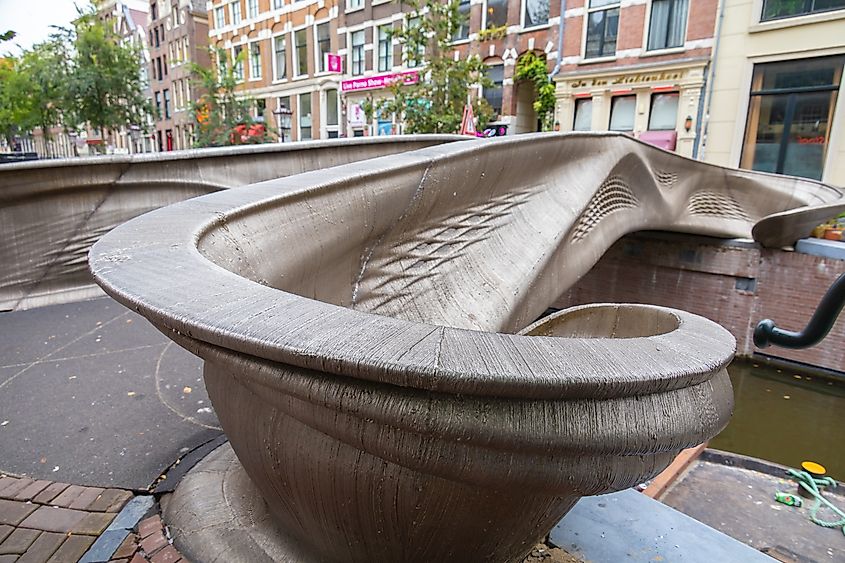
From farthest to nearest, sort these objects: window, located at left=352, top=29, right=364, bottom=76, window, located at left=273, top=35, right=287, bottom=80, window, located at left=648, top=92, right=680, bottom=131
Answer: window, located at left=273, top=35, right=287, bottom=80, window, located at left=352, top=29, right=364, bottom=76, window, located at left=648, top=92, right=680, bottom=131

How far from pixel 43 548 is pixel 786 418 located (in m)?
7.64

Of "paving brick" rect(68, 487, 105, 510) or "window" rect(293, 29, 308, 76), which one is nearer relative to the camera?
"paving brick" rect(68, 487, 105, 510)

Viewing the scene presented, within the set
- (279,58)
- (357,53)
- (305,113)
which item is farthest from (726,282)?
(279,58)

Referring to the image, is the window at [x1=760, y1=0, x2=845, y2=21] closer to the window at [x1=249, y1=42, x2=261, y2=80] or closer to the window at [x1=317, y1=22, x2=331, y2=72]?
the window at [x1=317, y1=22, x2=331, y2=72]

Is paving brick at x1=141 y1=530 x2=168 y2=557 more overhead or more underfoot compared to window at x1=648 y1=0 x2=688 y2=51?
more underfoot

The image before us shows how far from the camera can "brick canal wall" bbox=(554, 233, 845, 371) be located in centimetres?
762

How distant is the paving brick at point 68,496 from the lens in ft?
6.47

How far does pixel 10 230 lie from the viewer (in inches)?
157

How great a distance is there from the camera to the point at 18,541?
1773 millimetres

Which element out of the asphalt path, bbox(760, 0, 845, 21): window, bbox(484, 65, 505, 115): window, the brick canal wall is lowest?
the brick canal wall

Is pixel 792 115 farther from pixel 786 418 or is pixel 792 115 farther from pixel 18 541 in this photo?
pixel 18 541

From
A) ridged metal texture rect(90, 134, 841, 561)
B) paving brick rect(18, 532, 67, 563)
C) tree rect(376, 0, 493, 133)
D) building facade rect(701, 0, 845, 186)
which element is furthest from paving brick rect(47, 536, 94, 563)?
building facade rect(701, 0, 845, 186)

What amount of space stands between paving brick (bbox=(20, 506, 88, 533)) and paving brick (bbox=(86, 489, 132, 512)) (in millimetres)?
44

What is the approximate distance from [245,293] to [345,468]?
0.43 m
